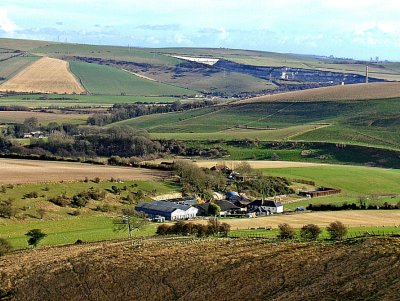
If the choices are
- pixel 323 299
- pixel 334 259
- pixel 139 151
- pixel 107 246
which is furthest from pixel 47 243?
pixel 139 151

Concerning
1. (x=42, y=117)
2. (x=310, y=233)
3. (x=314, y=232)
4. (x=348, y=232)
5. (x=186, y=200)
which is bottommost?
(x=42, y=117)

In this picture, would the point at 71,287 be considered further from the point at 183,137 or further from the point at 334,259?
the point at 183,137

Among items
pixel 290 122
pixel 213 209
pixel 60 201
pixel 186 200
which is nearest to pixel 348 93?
pixel 290 122

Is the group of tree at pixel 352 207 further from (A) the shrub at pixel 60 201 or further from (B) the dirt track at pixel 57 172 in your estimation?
(A) the shrub at pixel 60 201

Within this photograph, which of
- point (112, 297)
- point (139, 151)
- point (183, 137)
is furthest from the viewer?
point (183, 137)

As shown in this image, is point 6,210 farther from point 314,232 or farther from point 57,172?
point 314,232

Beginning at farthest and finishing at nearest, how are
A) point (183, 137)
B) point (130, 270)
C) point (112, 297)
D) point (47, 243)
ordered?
point (183, 137) → point (47, 243) → point (130, 270) → point (112, 297)

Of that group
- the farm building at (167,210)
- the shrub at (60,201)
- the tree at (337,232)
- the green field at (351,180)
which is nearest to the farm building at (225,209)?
the farm building at (167,210)
